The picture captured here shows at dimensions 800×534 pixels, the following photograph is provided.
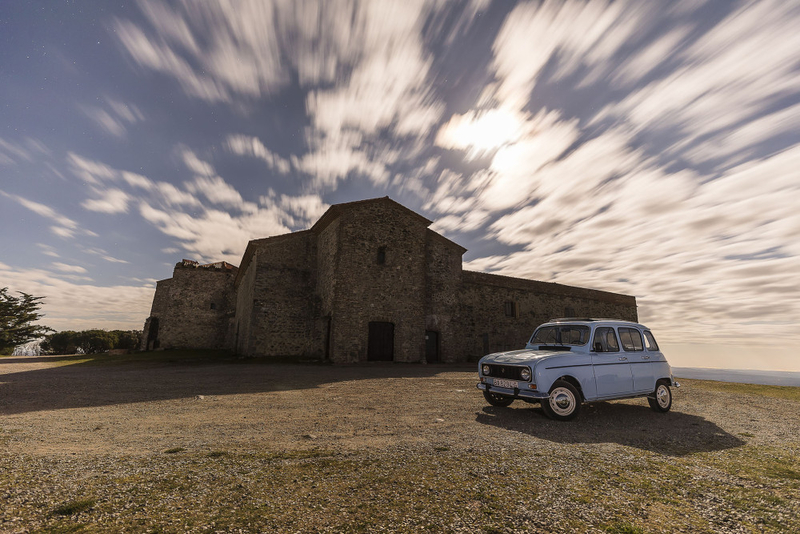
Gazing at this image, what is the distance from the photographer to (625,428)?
18.0ft

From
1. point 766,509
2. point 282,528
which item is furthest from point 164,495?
point 766,509

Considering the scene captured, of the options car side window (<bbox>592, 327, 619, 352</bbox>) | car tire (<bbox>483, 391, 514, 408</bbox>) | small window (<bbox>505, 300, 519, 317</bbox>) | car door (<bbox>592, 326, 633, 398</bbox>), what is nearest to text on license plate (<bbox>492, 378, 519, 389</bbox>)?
car tire (<bbox>483, 391, 514, 408</bbox>)

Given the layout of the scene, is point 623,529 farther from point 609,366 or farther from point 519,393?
point 609,366

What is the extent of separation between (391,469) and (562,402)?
387cm

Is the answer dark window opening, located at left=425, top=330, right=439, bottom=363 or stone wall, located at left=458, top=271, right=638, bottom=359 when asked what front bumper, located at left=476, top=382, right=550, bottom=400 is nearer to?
dark window opening, located at left=425, top=330, right=439, bottom=363

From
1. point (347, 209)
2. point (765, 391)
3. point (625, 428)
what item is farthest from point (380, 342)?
point (765, 391)

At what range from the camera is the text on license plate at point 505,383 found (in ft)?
19.5

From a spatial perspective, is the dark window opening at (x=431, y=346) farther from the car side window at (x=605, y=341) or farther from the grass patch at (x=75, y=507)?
the grass patch at (x=75, y=507)

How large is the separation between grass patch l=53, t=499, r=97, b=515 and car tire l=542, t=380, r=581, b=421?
5.88m

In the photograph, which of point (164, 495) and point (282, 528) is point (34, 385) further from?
point (282, 528)

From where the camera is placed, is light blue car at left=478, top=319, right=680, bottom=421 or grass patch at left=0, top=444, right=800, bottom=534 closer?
grass patch at left=0, top=444, right=800, bottom=534

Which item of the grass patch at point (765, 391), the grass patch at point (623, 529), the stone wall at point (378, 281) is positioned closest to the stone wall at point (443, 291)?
the stone wall at point (378, 281)

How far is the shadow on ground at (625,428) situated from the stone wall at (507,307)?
15561mm

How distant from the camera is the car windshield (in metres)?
6.61
